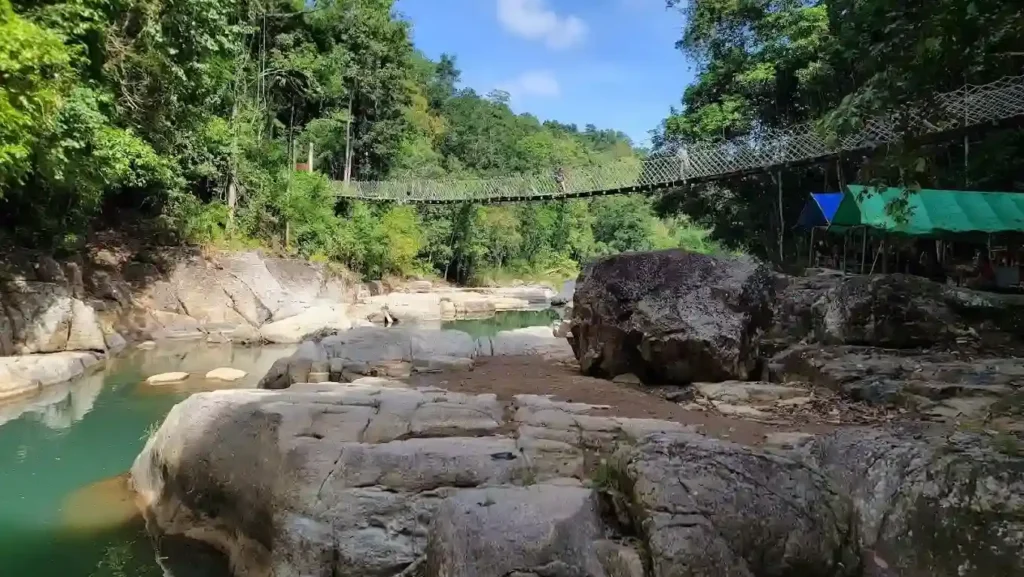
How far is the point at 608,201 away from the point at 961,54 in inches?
1324

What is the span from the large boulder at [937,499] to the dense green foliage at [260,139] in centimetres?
644

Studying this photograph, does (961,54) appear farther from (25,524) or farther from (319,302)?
(319,302)

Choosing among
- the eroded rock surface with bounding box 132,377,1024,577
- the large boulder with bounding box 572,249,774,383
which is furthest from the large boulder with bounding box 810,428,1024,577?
the large boulder with bounding box 572,249,774,383

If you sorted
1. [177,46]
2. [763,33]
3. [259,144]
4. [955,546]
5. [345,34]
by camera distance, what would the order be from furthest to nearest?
[345,34] < [259,144] < [763,33] < [177,46] < [955,546]

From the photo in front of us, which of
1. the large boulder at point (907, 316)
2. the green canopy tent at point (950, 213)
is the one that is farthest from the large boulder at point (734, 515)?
the green canopy tent at point (950, 213)

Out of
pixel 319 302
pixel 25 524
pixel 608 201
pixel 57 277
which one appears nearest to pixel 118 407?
pixel 25 524

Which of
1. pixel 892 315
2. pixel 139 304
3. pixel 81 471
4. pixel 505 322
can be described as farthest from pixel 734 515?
pixel 505 322

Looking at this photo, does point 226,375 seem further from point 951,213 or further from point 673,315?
point 951,213

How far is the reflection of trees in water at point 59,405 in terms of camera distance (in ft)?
19.2

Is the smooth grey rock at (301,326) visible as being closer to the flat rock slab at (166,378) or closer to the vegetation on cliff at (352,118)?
the flat rock slab at (166,378)

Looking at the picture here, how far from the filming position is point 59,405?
635 cm

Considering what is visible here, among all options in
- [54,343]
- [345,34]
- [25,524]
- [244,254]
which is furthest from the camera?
[345,34]

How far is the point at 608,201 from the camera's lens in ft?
119

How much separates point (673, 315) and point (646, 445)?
2.34 metres
